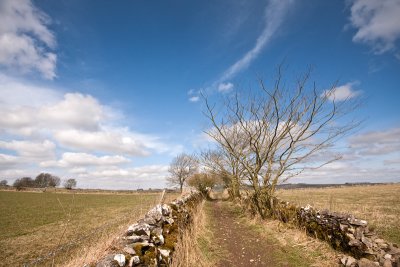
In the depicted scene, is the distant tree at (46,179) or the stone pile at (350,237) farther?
the distant tree at (46,179)

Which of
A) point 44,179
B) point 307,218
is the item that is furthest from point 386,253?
point 44,179

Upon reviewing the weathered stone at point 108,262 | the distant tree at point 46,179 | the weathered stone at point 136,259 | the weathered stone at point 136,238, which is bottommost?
the weathered stone at point 136,259

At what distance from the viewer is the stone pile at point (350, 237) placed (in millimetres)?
6023

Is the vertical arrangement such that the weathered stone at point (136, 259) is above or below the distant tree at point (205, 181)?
below

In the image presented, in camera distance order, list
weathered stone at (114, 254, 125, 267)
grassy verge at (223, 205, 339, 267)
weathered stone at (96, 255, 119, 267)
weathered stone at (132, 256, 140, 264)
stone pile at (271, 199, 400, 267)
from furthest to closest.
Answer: grassy verge at (223, 205, 339, 267) < stone pile at (271, 199, 400, 267) < weathered stone at (132, 256, 140, 264) < weathered stone at (114, 254, 125, 267) < weathered stone at (96, 255, 119, 267)

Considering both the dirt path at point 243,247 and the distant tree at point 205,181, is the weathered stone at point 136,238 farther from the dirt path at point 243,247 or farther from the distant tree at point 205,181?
the distant tree at point 205,181

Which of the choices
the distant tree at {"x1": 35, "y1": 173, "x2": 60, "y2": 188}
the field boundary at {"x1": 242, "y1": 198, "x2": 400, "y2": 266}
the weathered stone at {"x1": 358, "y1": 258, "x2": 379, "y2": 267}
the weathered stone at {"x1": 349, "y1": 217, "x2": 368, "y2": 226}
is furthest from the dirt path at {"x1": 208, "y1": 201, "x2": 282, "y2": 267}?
the distant tree at {"x1": 35, "y1": 173, "x2": 60, "y2": 188}

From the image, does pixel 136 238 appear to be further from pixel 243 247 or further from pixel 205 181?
pixel 205 181

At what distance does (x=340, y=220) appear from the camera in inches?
306

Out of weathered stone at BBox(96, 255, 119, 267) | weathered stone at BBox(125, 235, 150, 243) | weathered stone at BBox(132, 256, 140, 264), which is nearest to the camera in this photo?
weathered stone at BBox(96, 255, 119, 267)

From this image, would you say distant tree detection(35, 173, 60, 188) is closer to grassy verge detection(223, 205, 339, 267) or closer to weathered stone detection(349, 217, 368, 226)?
grassy verge detection(223, 205, 339, 267)

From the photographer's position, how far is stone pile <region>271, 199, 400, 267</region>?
19.8 ft

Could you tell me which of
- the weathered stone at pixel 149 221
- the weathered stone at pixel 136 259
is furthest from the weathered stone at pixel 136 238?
the weathered stone at pixel 149 221

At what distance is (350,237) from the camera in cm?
717
